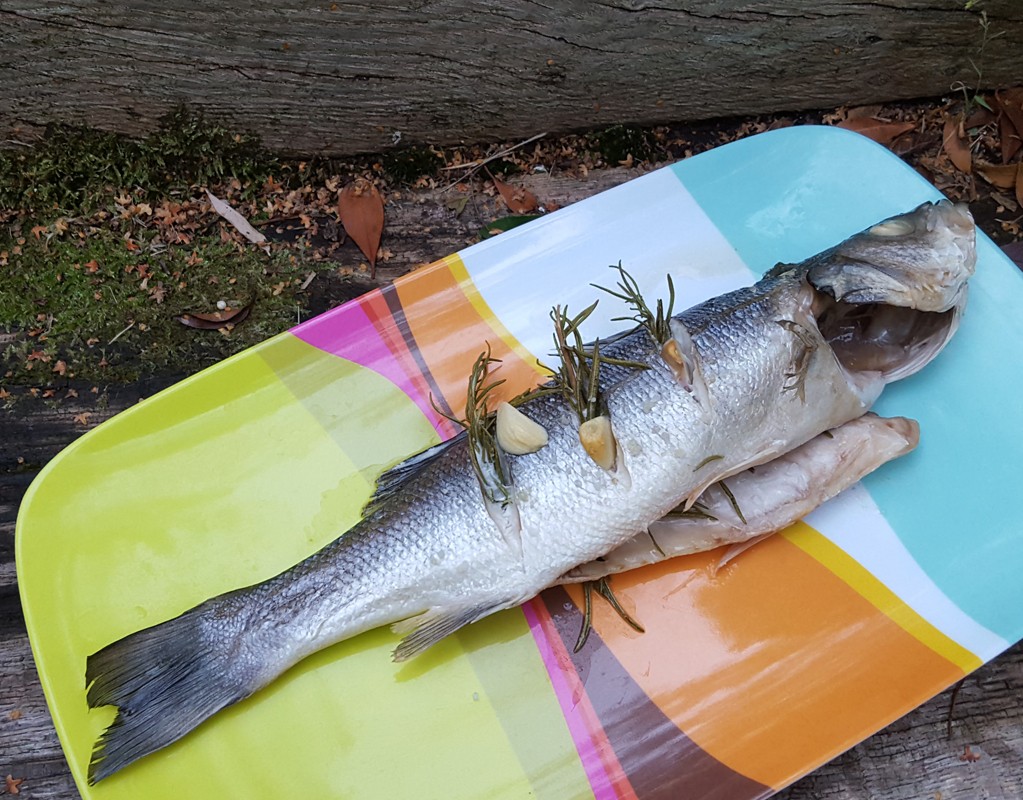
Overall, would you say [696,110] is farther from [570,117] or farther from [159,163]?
[159,163]

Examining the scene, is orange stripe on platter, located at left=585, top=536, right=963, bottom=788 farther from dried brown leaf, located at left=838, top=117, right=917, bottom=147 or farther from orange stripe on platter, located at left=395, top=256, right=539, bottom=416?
dried brown leaf, located at left=838, top=117, right=917, bottom=147

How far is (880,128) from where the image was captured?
211 centimetres

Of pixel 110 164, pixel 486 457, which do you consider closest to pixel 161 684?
pixel 486 457

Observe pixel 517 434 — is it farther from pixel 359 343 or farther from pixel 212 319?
pixel 212 319

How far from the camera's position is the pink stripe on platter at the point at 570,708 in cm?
153

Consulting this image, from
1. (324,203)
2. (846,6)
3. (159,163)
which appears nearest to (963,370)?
(846,6)

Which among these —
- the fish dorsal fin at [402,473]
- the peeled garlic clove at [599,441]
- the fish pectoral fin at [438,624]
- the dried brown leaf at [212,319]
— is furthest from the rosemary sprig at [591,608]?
the dried brown leaf at [212,319]

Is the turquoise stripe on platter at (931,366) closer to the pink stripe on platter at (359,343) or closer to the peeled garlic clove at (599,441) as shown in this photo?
the peeled garlic clove at (599,441)

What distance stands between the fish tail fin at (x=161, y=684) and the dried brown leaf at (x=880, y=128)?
1.99m

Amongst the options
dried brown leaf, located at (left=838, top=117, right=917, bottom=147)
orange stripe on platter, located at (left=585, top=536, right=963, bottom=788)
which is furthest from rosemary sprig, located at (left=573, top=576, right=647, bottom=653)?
dried brown leaf, located at (left=838, top=117, right=917, bottom=147)

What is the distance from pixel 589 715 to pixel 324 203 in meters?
1.45

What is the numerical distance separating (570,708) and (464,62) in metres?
1.53

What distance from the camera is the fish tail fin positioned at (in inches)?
58.2

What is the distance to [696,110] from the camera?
7.00ft
